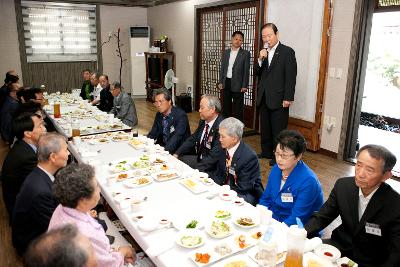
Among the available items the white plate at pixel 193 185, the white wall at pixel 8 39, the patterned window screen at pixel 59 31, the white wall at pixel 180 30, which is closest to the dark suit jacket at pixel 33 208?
the white plate at pixel 193 185

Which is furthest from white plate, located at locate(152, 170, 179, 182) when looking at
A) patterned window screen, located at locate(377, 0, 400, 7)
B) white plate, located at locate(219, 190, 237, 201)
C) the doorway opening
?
the doorway opening

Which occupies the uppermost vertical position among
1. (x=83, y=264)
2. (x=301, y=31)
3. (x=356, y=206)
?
(x=301, y=31)

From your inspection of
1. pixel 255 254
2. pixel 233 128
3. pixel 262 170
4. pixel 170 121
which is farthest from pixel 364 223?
pixel 262 170

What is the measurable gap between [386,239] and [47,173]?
6.79ft

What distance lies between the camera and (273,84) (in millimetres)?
4730

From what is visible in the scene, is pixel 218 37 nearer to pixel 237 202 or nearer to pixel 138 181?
pixel 138 181

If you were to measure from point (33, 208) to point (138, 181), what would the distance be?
0.70m

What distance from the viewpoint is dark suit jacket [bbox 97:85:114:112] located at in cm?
604

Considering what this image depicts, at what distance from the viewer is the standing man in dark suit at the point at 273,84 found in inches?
181

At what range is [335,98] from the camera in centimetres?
486

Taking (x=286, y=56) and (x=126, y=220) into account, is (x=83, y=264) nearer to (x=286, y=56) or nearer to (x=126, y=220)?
(x=126, y=220)

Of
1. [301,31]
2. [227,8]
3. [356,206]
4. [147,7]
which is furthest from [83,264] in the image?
[147,7]

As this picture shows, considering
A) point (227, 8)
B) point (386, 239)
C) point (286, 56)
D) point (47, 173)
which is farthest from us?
point (227, 8)

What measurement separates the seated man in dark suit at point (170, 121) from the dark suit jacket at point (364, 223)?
2113 mm
